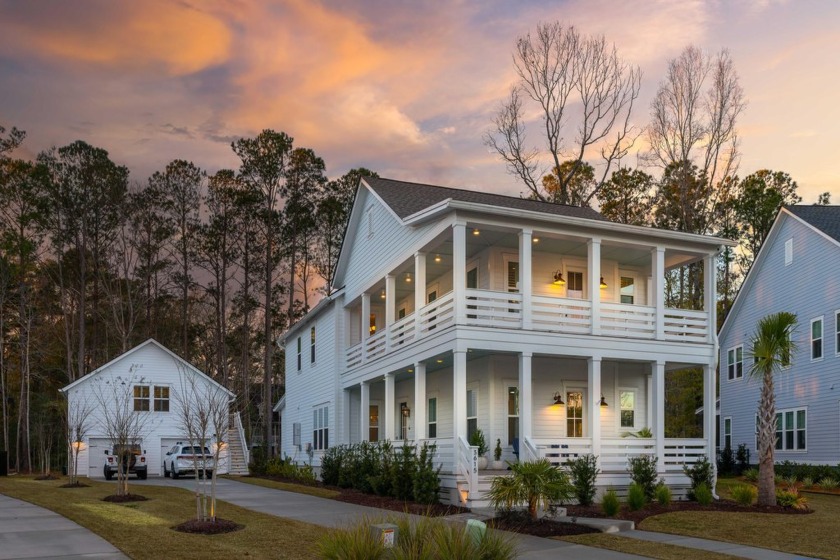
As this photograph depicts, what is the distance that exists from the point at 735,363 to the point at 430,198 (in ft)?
59.4

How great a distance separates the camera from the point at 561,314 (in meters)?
22.2

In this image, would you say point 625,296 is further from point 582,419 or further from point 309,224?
point 309,224

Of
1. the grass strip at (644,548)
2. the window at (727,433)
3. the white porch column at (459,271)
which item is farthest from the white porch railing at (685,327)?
the window at (727,433)

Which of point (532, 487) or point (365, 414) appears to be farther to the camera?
point (365, 414)

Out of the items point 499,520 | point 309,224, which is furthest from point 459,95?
point 309,224

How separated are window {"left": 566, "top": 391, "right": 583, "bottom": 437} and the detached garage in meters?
18.5

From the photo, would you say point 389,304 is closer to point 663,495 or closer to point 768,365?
point 663,495

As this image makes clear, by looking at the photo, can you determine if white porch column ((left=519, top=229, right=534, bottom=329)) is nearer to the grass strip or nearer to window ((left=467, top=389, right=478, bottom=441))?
window ((left=467, top=389, right=478, bottom=441))

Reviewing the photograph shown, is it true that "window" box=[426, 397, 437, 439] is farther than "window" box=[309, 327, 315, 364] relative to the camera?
No

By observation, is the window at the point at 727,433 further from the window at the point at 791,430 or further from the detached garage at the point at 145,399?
the detached garage at the point at 145,399

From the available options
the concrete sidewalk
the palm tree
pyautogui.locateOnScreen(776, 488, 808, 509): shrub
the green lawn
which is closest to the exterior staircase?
the green lawn

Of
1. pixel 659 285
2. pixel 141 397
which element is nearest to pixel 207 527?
pixel 659 285

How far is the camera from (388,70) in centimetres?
2520

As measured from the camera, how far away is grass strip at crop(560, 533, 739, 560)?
12.6m
